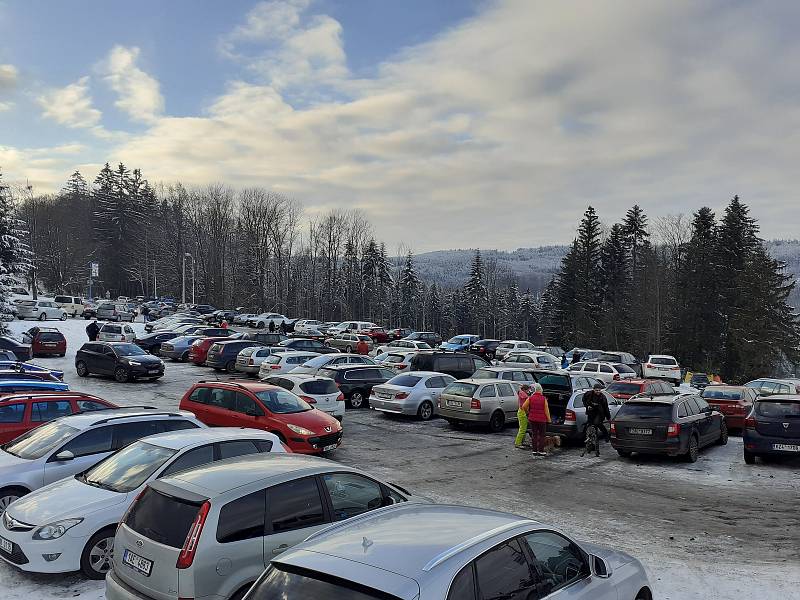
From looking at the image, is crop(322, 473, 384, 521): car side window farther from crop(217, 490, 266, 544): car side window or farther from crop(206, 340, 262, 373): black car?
crop(206, 340, 262, 373): black car

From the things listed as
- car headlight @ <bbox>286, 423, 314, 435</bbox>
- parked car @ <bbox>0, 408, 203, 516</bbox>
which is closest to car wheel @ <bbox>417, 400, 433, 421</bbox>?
car headlight @ <bbox>286, 423, 314, 435</bbox>

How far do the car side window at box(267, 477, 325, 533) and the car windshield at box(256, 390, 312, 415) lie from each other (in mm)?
8082

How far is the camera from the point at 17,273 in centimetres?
4066

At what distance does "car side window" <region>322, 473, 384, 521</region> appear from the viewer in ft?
19.7

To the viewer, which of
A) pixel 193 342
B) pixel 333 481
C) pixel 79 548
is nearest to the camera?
pixel 333 481

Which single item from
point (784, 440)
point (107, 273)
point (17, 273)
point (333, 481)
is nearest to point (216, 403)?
point (333, 481)

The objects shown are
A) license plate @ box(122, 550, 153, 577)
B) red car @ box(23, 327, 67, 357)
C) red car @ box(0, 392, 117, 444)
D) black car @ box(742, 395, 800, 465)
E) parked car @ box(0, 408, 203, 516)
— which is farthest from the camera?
red car @ box(23, 327, 67, 357)

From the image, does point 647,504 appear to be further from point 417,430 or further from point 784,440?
point 417,430

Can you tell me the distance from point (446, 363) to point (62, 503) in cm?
2129

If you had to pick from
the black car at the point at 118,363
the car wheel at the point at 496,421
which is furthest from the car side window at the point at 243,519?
the black car at the point at 118,363

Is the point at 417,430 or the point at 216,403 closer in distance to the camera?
the point at 216,403

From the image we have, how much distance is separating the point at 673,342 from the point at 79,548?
202 feet

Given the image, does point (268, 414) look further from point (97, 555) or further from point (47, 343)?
point (47, 343)

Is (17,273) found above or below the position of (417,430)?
above
